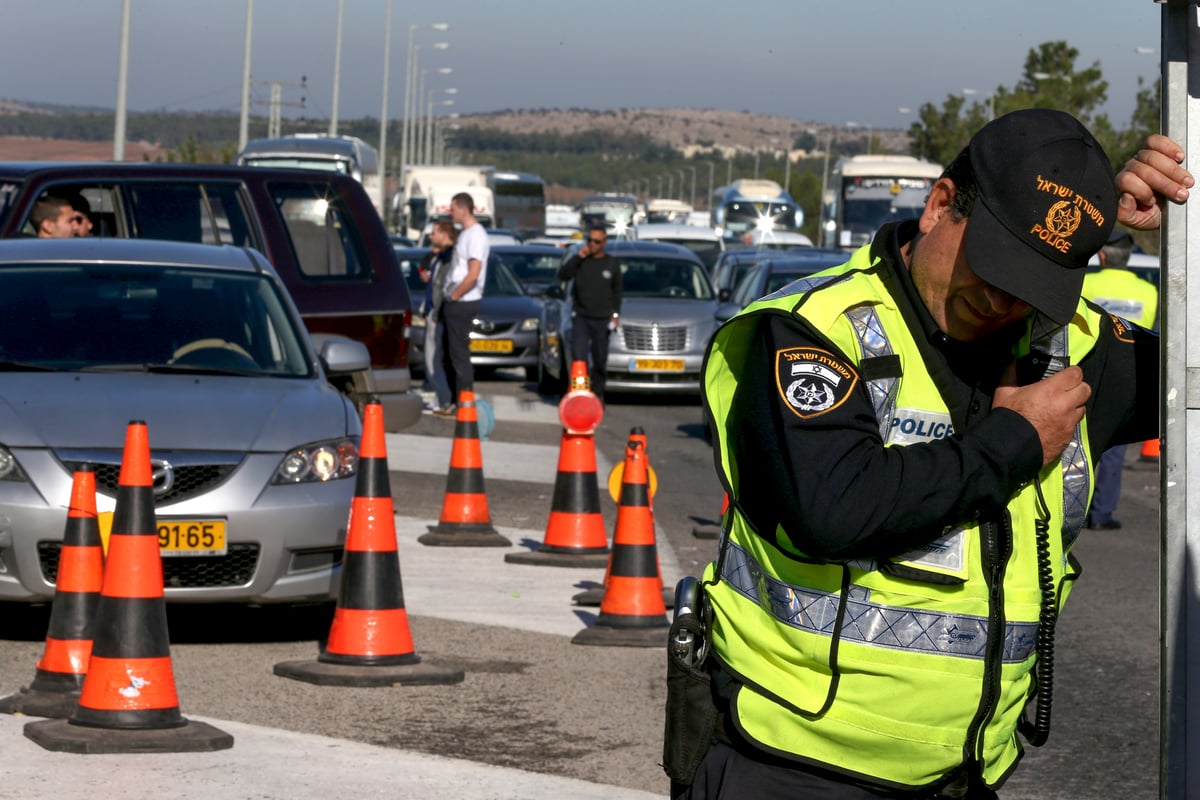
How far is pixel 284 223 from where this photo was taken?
1304 cm

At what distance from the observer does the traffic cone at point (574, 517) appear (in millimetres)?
10258

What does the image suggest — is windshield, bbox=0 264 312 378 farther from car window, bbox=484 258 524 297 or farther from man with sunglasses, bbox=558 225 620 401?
car window, bbox=484 258 524 297

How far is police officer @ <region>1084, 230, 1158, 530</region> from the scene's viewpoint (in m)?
10.9

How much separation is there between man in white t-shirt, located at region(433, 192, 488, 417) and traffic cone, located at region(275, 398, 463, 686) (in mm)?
11057

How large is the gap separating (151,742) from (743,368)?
358 cm

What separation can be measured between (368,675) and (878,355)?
469cm

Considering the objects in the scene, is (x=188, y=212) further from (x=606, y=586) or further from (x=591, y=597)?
(x=606, y=586)

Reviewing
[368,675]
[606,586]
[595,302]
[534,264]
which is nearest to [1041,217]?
[368,675]

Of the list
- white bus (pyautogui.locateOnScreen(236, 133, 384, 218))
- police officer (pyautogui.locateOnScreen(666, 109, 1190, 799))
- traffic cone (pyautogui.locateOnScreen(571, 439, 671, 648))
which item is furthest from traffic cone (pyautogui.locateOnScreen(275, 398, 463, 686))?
white bus (pyautogui.locateOnScreen(236, 133, 384, 218))

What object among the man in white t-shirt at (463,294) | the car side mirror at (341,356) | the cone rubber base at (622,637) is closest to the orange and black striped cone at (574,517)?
the car side mirror at (341,356)

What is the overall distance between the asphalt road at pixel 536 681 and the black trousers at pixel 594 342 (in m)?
8.02

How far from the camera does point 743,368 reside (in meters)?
2.73

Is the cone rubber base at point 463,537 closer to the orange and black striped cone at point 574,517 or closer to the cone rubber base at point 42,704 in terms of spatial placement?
the orange and black striped cone at point 574,517

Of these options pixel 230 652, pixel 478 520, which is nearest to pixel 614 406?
pixel 478 520
